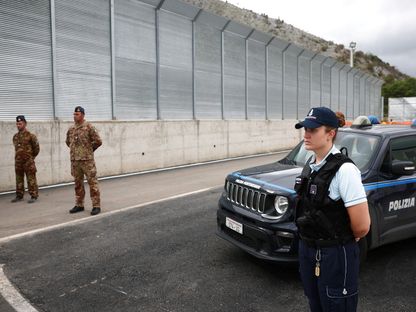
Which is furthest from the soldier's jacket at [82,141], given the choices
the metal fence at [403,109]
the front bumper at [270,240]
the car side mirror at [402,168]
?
the metal fence at [403,109]

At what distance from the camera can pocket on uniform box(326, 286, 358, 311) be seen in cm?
243

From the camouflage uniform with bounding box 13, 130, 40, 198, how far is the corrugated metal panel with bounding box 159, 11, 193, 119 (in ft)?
21.4

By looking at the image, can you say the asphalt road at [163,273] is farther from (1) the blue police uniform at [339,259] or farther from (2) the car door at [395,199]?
(1) the blue police uniform at [339,259]

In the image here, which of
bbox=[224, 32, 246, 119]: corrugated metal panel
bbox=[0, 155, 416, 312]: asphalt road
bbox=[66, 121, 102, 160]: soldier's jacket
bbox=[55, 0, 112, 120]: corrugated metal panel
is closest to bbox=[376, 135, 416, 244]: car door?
bbox=[0, 155, 416, 312]: asphalt road

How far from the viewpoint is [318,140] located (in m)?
2.53

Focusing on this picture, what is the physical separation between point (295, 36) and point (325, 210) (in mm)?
70583

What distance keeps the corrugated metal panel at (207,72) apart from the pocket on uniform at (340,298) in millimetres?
14255

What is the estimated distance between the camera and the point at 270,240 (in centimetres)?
414

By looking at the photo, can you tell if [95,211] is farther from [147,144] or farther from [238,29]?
[238,29]

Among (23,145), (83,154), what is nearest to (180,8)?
(23,145)

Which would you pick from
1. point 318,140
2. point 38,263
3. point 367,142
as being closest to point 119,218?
point 38,263

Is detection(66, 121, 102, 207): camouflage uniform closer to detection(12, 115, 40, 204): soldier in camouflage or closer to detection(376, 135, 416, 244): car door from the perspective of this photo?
detection(12, 115, 40, 204): soldier in camouflage

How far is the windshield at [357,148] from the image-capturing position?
15.7 feet

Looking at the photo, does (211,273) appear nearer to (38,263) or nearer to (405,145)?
(38,263)
